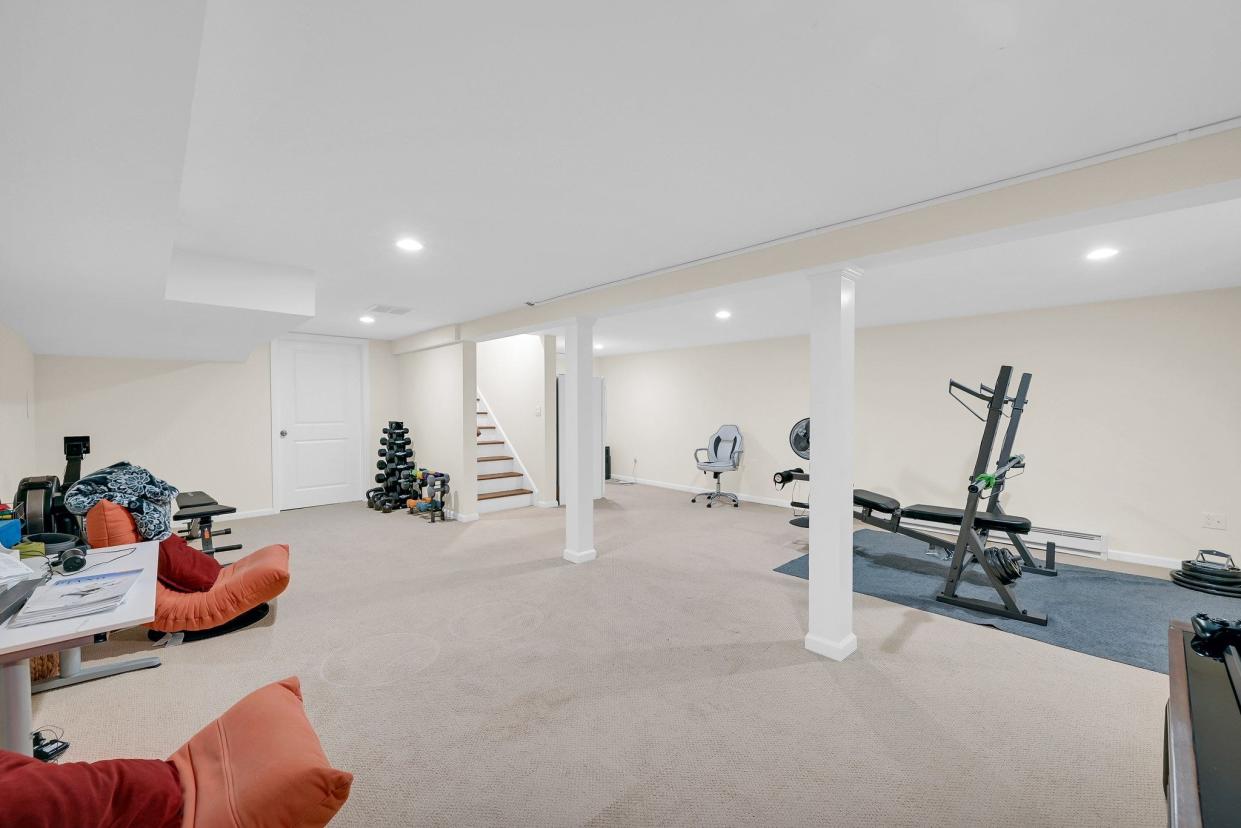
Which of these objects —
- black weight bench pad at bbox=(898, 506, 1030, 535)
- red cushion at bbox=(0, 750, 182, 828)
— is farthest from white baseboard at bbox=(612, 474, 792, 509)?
red cushion at bbox=(0, 750, 182, 828)

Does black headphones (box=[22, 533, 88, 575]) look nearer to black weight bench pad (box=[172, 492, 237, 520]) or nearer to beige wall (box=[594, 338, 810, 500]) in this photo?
black weight bench pad (box=[172, 492, 237, 520])

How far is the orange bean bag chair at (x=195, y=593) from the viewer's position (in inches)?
107

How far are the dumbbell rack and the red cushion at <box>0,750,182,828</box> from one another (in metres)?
5.55

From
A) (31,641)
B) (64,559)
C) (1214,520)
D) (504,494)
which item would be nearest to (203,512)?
(64,559)

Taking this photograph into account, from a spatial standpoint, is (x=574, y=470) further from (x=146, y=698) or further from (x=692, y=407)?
(x=692, y=407)

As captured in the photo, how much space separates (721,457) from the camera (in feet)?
24.8

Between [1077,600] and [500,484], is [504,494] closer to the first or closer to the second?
[500,484]

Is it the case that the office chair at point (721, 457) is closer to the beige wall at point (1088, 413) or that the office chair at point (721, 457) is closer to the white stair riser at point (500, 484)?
the beige wall at point (1088, 413)

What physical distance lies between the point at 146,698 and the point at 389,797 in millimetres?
1500

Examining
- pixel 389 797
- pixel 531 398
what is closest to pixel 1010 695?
pixel 389 797

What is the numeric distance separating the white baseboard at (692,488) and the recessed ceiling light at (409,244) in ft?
18.7

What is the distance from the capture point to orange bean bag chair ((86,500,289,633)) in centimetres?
272

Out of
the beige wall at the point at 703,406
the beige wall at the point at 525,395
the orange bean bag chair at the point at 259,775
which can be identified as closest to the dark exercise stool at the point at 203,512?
the beige wall at the point at 525,395

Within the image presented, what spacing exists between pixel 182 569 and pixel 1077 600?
19.3ft
